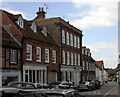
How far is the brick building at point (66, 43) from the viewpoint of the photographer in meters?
32.5

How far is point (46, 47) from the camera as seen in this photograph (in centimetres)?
2814

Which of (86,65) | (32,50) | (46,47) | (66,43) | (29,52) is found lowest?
(86,65)

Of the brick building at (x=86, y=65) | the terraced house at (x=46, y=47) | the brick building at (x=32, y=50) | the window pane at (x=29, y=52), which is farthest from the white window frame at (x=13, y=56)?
the brick building at (x=86, y=65)

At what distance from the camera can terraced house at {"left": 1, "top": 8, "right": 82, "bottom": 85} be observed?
2373 centimetres

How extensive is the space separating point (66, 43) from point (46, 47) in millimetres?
7521

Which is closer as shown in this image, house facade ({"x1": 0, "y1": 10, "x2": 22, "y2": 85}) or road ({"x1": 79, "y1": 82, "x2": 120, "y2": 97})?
house facade ({"x1": 0, "y1": 10, "x2": 22, "y2": 85})

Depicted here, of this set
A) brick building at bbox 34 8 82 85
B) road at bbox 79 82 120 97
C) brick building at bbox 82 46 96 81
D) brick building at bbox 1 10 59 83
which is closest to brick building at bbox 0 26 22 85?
brick building at bbox 1 10 59 83

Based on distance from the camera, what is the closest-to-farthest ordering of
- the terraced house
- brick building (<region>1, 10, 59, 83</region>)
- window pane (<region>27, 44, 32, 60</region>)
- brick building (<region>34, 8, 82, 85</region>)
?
brick building (<region>1, 10, 59, 83</region>) < the terraced house < window pane (<region>27, 44, 32, 60</region>) < brick building (<region>34, 8, 82, 85</region>)

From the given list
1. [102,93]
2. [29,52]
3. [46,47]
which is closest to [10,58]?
[29,52]

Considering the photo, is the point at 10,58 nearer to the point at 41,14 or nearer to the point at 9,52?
the point at 9,52

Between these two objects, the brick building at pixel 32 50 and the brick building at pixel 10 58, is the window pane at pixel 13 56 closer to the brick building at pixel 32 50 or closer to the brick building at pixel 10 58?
the brick building at pixel 10 58

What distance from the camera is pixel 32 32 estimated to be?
88.2 feet

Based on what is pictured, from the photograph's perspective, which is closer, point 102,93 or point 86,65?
point 102,93

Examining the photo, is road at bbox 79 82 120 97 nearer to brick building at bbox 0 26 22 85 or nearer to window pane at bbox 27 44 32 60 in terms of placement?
window pane at bbox 27 44 32 60
